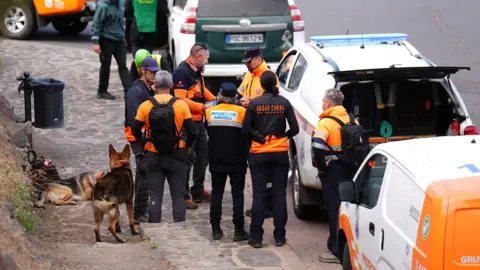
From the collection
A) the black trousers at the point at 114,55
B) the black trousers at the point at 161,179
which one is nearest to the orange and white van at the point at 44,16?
the black trousers at the point at 114,55

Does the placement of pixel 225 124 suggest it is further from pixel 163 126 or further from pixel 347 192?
pixel 347 192

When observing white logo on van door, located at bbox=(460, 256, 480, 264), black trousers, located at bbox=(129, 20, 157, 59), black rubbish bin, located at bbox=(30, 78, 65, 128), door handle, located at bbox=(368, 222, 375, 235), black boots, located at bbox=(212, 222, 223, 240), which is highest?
white logo on van door, located at bbox=(460, 256, 480, 264)

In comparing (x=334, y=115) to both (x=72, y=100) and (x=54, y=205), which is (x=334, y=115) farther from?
(x=72, y=100)

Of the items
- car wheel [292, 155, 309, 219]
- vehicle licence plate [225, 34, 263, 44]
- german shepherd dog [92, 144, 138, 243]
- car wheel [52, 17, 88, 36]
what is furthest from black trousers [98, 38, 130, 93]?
german shepherd dog [92, 144, 138, 243]

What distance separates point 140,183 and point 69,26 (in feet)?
41.1

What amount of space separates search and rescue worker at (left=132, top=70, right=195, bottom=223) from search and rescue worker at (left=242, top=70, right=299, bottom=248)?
0.67 meters

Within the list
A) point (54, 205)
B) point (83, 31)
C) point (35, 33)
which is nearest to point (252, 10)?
point (54, 205)

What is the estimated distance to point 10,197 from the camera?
9.30m

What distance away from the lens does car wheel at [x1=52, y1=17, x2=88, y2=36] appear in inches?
824

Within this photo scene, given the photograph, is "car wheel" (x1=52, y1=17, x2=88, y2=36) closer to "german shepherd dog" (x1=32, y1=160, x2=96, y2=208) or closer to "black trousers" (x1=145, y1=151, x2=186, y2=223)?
"german shepherd dog" (x1=32, y1=160, x2=96, y2=208)

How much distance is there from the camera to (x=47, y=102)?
47.3 feet

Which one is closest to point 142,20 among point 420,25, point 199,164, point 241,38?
point 241,38

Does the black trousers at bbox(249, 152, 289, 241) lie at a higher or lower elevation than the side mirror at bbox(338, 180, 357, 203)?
lower

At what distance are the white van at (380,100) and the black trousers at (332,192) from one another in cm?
74
